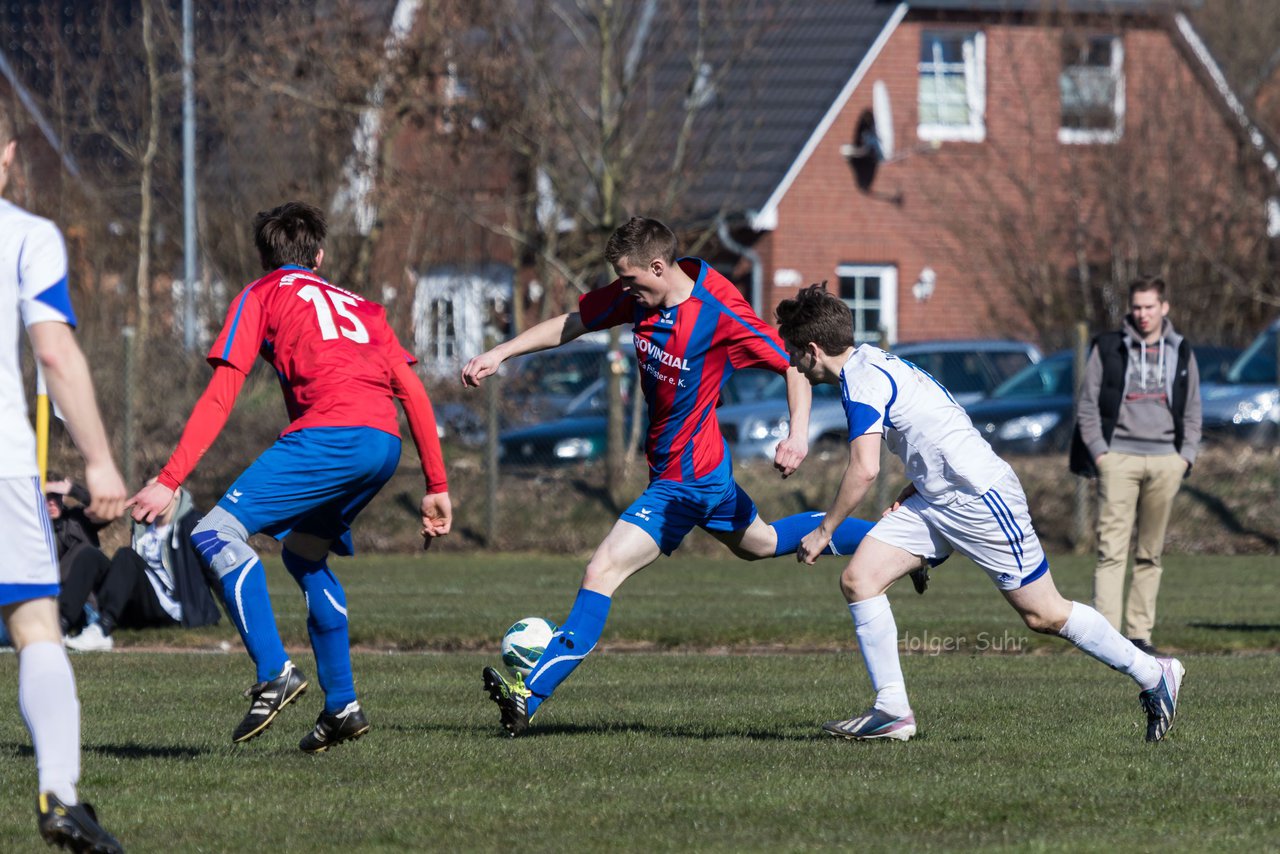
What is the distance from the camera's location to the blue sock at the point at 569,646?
25.2 ft

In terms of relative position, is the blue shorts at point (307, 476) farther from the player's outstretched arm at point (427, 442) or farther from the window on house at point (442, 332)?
the window on house at point (442, 332)

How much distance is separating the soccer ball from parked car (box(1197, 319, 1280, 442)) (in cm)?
1428

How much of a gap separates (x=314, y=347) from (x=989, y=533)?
2.65 m

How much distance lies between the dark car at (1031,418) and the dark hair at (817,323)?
13107mm

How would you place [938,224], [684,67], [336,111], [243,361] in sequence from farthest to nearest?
[938,224], [684,67], [336,111], [243,361]

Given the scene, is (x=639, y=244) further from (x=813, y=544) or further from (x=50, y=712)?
(x=50, y=712)

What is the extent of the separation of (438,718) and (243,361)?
2.12 metres

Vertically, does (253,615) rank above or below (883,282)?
below

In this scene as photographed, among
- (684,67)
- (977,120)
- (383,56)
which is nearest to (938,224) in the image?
(977,120)

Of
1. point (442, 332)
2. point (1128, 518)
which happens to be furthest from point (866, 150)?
point (1128, 518)

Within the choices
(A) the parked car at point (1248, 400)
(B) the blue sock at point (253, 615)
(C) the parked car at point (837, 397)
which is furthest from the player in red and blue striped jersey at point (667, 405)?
(A) the parked car at point (1248, 400)

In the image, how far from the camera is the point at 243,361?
7.17 m

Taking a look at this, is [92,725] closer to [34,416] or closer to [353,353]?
[353,353]

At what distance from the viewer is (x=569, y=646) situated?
773cm
